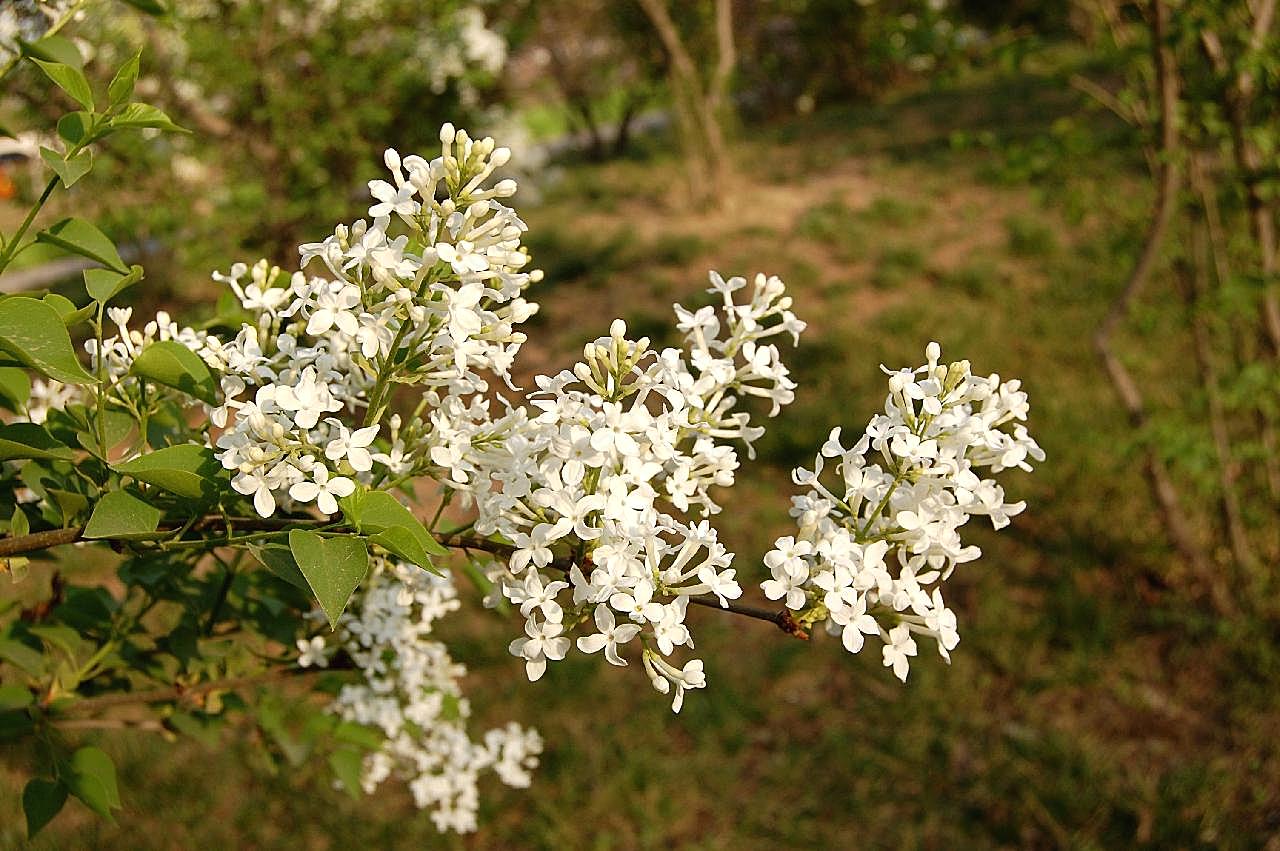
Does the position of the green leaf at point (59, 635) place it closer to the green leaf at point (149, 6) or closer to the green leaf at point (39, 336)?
the green leaf at point (39, 336)

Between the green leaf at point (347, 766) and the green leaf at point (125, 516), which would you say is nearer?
the green leaf at point (125, 516)

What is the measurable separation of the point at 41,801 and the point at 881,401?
471cm

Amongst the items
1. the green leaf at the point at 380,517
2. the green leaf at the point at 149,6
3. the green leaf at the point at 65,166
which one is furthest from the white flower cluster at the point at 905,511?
the green leaf at the point at 149,6

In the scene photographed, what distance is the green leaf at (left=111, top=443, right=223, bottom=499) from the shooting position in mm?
987

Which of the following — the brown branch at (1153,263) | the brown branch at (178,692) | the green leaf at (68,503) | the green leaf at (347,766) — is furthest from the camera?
the brown branch at (1153,263)

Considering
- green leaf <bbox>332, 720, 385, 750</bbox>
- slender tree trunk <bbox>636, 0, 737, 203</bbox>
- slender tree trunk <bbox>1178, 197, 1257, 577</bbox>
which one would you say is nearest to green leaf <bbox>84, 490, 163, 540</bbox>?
green leaf <bbox>332, 720, 385, 750</bbox>

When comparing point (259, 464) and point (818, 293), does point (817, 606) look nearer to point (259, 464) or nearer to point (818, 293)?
point (259, 464)

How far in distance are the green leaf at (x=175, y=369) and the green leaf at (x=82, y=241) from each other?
114mm

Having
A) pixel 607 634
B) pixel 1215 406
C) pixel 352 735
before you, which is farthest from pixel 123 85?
pixel 1215 406

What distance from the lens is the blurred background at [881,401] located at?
11.2 feet

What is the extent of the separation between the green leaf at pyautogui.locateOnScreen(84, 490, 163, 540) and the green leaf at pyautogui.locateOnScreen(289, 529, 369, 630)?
19 cm

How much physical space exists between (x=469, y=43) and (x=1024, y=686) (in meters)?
5.80

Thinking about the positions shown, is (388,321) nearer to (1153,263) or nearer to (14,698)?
(14,698)

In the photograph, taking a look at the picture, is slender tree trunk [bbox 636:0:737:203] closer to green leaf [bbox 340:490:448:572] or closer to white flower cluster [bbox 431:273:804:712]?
white flower cluster [bbox 431:273:804:712]
